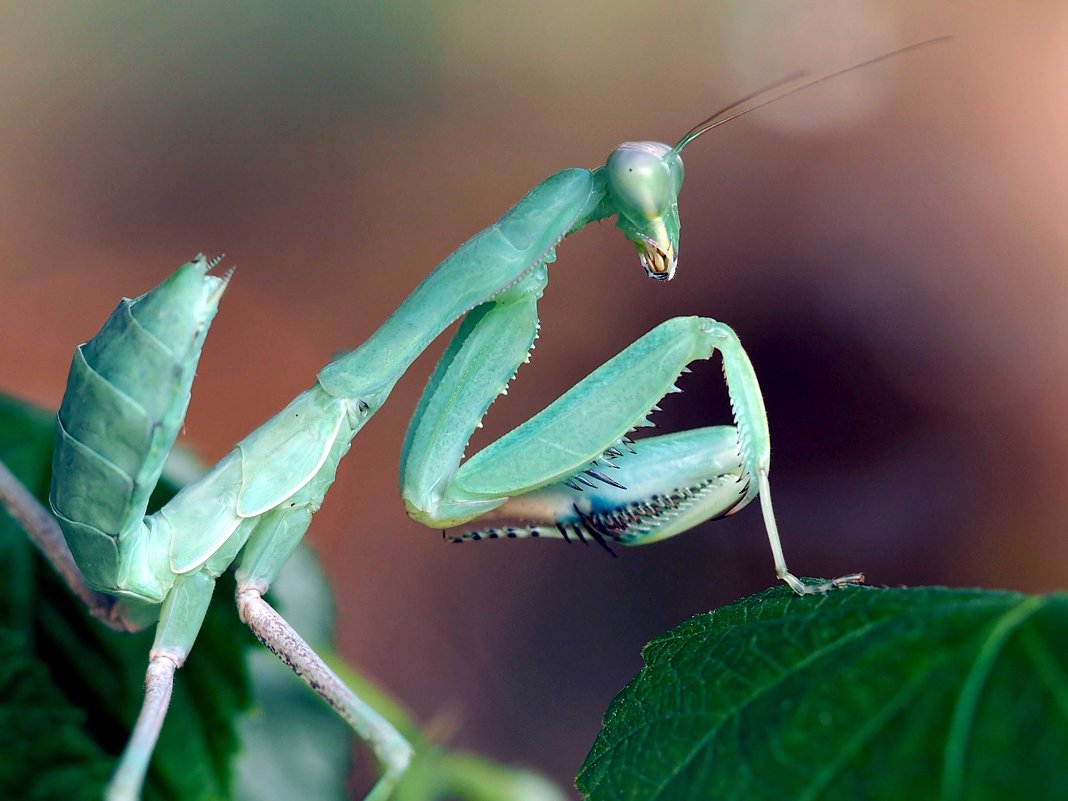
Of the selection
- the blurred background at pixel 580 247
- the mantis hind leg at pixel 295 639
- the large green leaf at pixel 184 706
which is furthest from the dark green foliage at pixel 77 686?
the blurred background at pixel 580 247

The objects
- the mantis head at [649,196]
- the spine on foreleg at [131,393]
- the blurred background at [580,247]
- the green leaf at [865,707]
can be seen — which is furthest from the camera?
the blurred background at [580,247]

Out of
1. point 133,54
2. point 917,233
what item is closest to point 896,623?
point 917,233

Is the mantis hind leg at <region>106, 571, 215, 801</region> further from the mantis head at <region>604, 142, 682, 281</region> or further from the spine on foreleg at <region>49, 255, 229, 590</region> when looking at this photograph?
the mantis head at <region>604, 142, 682, 281</region>

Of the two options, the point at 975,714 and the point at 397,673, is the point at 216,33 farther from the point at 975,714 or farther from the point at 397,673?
the point at 975,714

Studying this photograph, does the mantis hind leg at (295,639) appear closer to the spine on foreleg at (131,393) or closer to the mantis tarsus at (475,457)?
the mantis tarsus at (475,457)

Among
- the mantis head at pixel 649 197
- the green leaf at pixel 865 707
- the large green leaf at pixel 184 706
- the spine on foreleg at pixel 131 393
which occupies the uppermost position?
the mantis head at pixel 649 197
